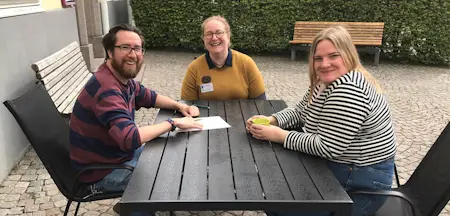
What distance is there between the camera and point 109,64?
2289mm

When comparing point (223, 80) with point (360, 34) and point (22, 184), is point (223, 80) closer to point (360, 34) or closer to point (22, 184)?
point (22, 184)

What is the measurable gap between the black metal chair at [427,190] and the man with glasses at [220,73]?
151 cm

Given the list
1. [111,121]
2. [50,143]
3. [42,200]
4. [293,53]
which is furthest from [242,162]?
[293,53]

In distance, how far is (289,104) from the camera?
5.88 metres

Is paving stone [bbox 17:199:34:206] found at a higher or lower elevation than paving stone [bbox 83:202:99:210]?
higher

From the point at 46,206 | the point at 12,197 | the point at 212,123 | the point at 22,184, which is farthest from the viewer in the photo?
the point at 22,184

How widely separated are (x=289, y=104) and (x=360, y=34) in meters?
4.28

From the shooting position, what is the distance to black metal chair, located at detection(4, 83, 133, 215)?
216 cm

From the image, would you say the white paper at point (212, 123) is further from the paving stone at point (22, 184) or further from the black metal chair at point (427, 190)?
the paving stone at point (22, 184)

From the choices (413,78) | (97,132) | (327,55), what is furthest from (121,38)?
(413,78)

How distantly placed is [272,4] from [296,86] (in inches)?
130

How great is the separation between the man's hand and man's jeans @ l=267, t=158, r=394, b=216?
1.00 m

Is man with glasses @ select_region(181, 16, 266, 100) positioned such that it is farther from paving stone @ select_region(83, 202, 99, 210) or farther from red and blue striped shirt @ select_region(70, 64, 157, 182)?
paving stone @ select_region(83, 202, 99, 210)

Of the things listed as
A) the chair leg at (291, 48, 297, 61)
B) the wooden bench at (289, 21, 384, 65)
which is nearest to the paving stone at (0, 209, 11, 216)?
the wooden bench at (289, 21, 384, 65)
